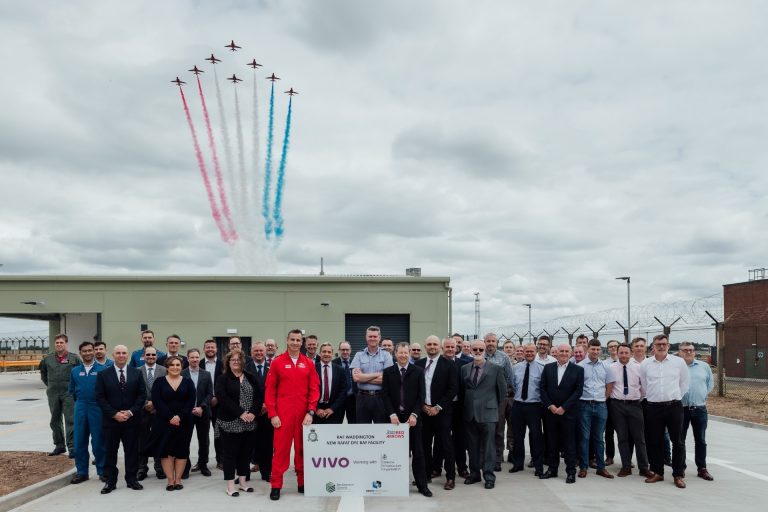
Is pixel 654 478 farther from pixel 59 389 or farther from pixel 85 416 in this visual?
pixel 59 389

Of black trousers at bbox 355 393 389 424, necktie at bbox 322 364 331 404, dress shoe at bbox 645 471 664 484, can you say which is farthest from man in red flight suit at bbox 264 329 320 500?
dress shoe at bbox 645 471 664 484

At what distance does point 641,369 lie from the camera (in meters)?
9.58

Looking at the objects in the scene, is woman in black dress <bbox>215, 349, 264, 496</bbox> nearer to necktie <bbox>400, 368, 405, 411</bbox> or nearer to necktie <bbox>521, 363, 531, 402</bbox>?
necktie <bbox>400, 368, 405, 411</bbox>

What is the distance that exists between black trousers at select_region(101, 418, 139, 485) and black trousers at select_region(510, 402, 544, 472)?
215 inches

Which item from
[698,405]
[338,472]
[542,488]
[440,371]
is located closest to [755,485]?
[698,405]

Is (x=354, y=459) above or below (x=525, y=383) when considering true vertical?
below

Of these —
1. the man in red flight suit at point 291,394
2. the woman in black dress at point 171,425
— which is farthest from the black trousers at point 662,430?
the woman in black dress at point 171,425

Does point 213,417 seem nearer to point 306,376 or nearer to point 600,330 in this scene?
point 306,376

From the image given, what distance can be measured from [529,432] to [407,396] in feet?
7.88

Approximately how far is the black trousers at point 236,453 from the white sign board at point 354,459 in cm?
100

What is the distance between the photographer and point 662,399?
9.22 meters

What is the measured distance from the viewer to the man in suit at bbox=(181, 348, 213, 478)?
9.38 m

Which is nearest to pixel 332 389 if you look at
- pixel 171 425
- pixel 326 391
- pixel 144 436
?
pixel 326 391

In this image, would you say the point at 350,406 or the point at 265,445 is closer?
the point at 265,445
